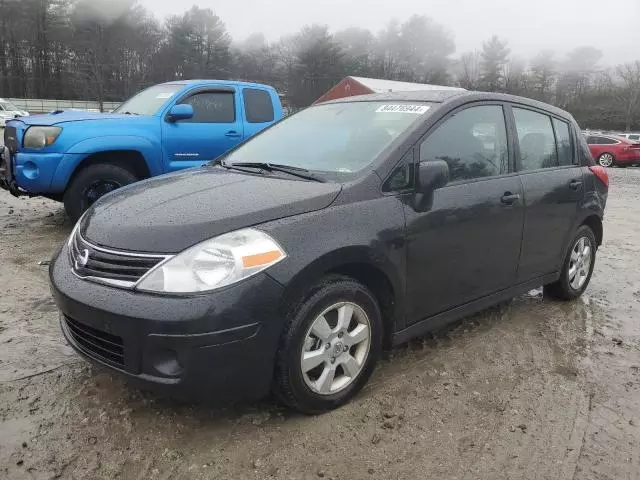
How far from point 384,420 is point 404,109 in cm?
175

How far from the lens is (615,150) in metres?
22.2

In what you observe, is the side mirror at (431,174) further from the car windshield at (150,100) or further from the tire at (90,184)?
the car windshield at (150,100)

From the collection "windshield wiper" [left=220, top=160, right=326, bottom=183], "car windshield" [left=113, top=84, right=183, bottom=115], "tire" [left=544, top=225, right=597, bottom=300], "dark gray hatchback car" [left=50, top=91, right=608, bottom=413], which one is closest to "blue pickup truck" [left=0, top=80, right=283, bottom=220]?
"car windshield" [left=113, top=84, right=183, bottom=115]

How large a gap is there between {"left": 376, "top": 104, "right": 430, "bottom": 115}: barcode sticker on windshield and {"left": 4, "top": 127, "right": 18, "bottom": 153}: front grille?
431cm

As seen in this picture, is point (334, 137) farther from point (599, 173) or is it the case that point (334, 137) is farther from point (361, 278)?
point (599, 173)

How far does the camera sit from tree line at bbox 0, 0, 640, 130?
4512 centimetres

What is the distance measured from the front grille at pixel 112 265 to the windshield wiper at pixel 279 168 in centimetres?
96

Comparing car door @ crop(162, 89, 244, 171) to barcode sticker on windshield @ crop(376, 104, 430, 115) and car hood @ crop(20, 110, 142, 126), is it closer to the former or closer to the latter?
car hood @ crop(20, 110, 142, 126)

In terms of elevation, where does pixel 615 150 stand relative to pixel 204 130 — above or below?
below

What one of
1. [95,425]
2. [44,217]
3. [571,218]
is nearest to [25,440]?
[95,425]

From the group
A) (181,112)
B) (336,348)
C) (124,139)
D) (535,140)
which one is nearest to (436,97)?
(535,140)

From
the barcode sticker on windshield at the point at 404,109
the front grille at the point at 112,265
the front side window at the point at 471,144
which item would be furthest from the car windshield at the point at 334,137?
the front grille at the point at 112,265

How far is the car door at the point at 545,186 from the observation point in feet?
12.4

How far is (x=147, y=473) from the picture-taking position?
7.38 ft
